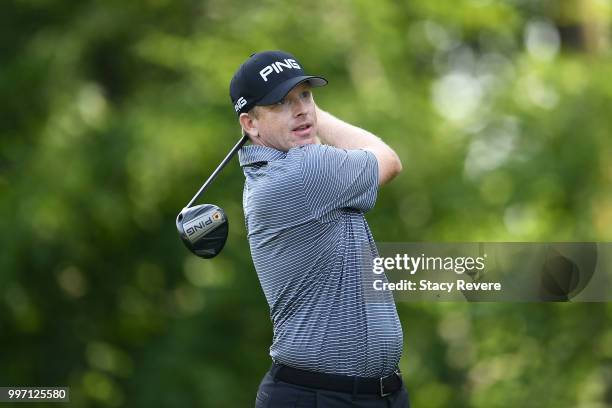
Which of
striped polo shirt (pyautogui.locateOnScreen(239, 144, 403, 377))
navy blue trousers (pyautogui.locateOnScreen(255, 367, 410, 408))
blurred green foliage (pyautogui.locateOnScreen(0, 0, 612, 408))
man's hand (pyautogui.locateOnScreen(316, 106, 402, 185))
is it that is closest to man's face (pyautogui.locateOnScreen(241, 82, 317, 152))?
striped polo shirt (pyautogui.locateOnScreen(239, 144, 403, 377))

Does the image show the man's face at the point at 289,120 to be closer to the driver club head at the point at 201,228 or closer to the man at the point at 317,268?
the man at the point at 317,268

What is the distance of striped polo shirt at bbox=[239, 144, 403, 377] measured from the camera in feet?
13.0

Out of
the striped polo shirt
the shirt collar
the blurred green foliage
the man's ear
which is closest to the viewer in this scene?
the striped polo shirt

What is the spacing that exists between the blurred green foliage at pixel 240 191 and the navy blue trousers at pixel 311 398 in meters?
7.09

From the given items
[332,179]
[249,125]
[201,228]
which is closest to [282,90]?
[249,125]

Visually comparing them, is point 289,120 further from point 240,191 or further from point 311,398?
point 240,191

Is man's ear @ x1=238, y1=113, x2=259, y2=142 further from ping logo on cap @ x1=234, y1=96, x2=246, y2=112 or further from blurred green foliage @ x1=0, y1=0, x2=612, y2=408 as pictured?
blurred green foliage @ x1=0, y1=0, x2=612, y2=408

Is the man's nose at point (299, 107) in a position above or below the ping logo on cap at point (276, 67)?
below

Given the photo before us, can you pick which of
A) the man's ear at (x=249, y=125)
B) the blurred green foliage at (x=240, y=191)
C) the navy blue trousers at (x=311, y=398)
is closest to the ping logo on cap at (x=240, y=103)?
the man's ear at (x=249, y=125)

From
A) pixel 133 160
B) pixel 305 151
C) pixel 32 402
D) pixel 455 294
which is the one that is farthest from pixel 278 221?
pixel 32 402

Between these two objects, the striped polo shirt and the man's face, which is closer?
the striped polo shirt

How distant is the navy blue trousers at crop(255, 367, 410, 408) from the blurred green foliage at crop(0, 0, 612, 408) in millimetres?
7086

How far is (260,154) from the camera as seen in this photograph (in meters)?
4.09

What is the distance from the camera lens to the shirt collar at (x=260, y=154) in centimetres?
407
